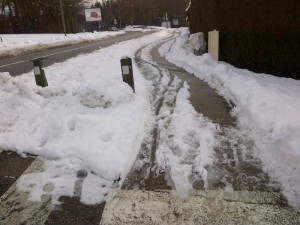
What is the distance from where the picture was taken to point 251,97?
20.4ft

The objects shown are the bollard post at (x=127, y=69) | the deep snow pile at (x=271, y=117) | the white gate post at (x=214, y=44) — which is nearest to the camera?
the deep snow pile at (x=271, y=117)

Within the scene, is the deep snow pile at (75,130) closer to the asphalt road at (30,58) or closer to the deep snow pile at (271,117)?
the deep snow pile at (271,117)

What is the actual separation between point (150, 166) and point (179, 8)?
90604mm

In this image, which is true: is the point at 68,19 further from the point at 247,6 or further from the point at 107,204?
the point at 107,204

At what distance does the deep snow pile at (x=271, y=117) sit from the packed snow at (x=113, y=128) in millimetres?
14

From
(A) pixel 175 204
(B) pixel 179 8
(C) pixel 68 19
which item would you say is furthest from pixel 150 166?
(B) pixel 179 8

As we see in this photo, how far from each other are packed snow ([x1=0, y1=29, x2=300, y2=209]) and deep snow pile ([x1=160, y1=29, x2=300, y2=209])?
1 cm

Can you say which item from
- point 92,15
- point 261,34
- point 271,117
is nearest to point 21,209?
point 271,117

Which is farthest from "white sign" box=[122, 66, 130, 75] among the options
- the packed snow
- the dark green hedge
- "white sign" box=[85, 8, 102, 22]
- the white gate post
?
"white sign" box=[85, 8, 102, 22]

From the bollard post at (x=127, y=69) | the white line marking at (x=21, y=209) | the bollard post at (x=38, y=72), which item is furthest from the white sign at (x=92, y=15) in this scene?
the white line marking at (x=21, y=209)

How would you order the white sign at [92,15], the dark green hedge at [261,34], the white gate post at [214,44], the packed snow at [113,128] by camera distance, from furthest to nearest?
1. the white sign at [92,15]
2. the white gate post at [214,44]
3. the dark green hedge at [261,34]
4. the packed snow at [113,128]

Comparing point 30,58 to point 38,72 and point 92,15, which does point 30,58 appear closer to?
point 38,72

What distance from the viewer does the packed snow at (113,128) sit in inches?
152

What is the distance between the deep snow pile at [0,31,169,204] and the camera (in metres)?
3.90
